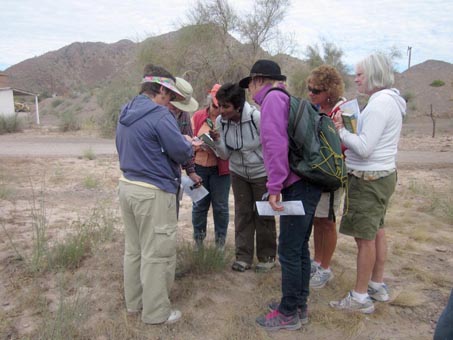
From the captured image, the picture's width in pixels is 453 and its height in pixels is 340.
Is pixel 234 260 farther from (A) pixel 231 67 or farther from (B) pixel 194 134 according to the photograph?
(A) pixel 231 67

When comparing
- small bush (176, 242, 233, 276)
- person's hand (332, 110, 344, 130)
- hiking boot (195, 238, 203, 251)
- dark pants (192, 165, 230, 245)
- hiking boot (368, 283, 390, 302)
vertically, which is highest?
person's hand (332, 110, 344, 130)

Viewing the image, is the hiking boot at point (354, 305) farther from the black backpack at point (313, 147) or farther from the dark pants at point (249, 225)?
the black backpack at point (313, 147)

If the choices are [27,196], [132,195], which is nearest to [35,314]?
[132,195]

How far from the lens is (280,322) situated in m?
2.86

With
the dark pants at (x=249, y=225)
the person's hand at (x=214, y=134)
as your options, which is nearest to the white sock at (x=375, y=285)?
the dark pants at (x=249, y=225)

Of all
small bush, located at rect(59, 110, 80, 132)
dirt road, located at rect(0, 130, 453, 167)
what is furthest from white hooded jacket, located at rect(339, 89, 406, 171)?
small bush, located at rect(59, 110, 80, 132)

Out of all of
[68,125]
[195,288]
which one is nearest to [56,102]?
[68,125]

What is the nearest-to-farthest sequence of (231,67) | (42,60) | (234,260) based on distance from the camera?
(234,260)
(231,67)
(42,60)

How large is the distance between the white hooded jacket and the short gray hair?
55mm

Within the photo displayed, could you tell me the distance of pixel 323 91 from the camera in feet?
10.4

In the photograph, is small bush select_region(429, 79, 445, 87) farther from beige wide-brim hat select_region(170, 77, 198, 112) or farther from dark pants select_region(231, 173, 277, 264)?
beige wide-brim hat select_region(170, 77, 198, 112)

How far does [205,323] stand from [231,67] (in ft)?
63.2

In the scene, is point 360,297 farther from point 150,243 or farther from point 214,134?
point 214,134

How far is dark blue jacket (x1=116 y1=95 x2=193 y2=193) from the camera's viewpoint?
263 centimetres
